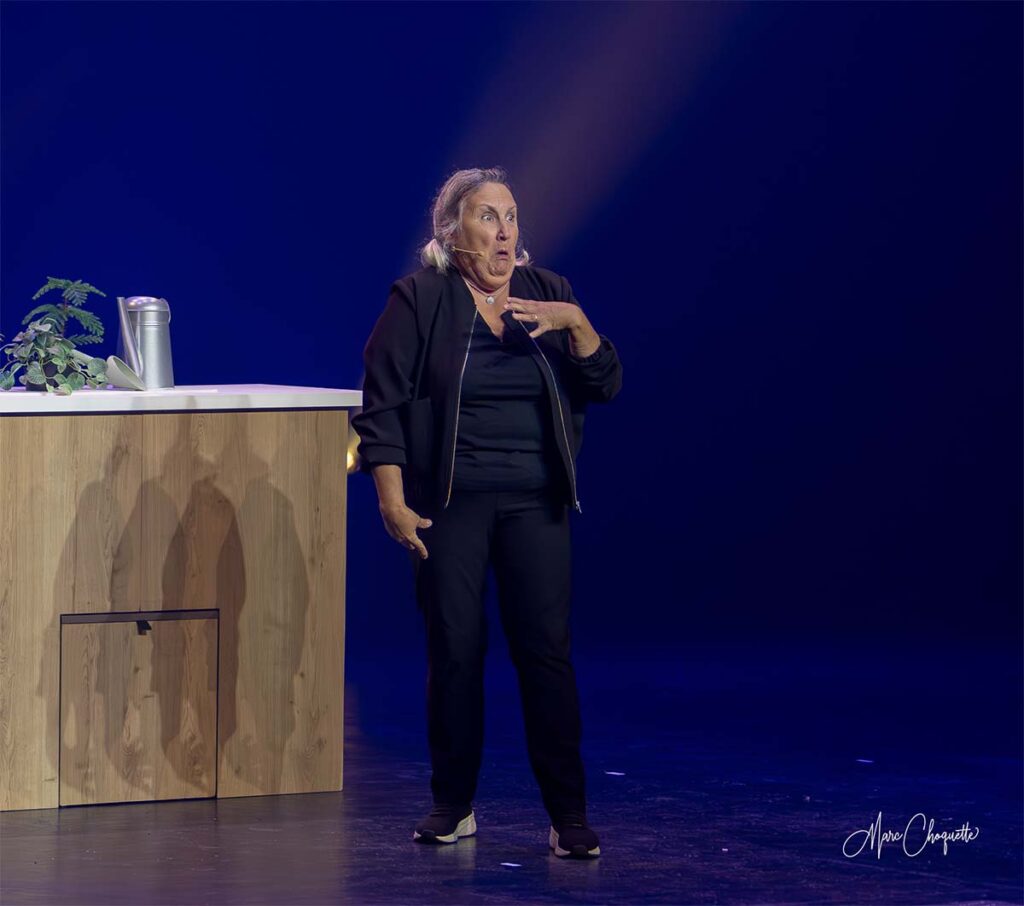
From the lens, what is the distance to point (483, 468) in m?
3.55

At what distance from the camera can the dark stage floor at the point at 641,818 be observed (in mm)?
3395

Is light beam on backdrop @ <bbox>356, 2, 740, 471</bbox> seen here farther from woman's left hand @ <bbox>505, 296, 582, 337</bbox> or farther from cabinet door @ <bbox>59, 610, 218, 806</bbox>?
woman's left hand @ <bbox>505, 296, 582, 337</bbox>

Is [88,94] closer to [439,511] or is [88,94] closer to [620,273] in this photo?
[620,273]

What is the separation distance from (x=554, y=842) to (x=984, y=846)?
0.95 m

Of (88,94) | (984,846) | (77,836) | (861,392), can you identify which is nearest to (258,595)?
(77,836)

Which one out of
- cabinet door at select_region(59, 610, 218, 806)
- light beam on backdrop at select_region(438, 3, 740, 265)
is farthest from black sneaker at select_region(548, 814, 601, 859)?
light beam on backdrop at select_region(438, 3, 740, 265)

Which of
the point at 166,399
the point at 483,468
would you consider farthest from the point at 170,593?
the point at 483,468

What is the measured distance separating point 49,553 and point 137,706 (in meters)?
0.41

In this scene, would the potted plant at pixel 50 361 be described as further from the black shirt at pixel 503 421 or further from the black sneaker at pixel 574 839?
the black sneaker at pixel 574 839

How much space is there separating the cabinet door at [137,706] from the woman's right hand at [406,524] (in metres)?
0.87

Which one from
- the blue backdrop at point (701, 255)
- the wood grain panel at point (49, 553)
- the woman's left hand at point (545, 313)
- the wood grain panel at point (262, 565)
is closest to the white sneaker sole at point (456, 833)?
the wood grain panel at point (262, 565)

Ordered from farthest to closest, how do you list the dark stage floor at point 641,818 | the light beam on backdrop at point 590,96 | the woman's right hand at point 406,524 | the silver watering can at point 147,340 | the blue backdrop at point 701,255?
the light beam on backdrop at point 590,96, the blue backdrop at point 701,255, the silver watering can at point 147,340, the woman's right hand at point 406,524, the dark stage floor at point 641,818

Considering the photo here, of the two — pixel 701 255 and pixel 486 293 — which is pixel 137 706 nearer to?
pixel 486 293

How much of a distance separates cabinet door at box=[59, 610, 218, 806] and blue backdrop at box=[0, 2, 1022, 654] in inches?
112
